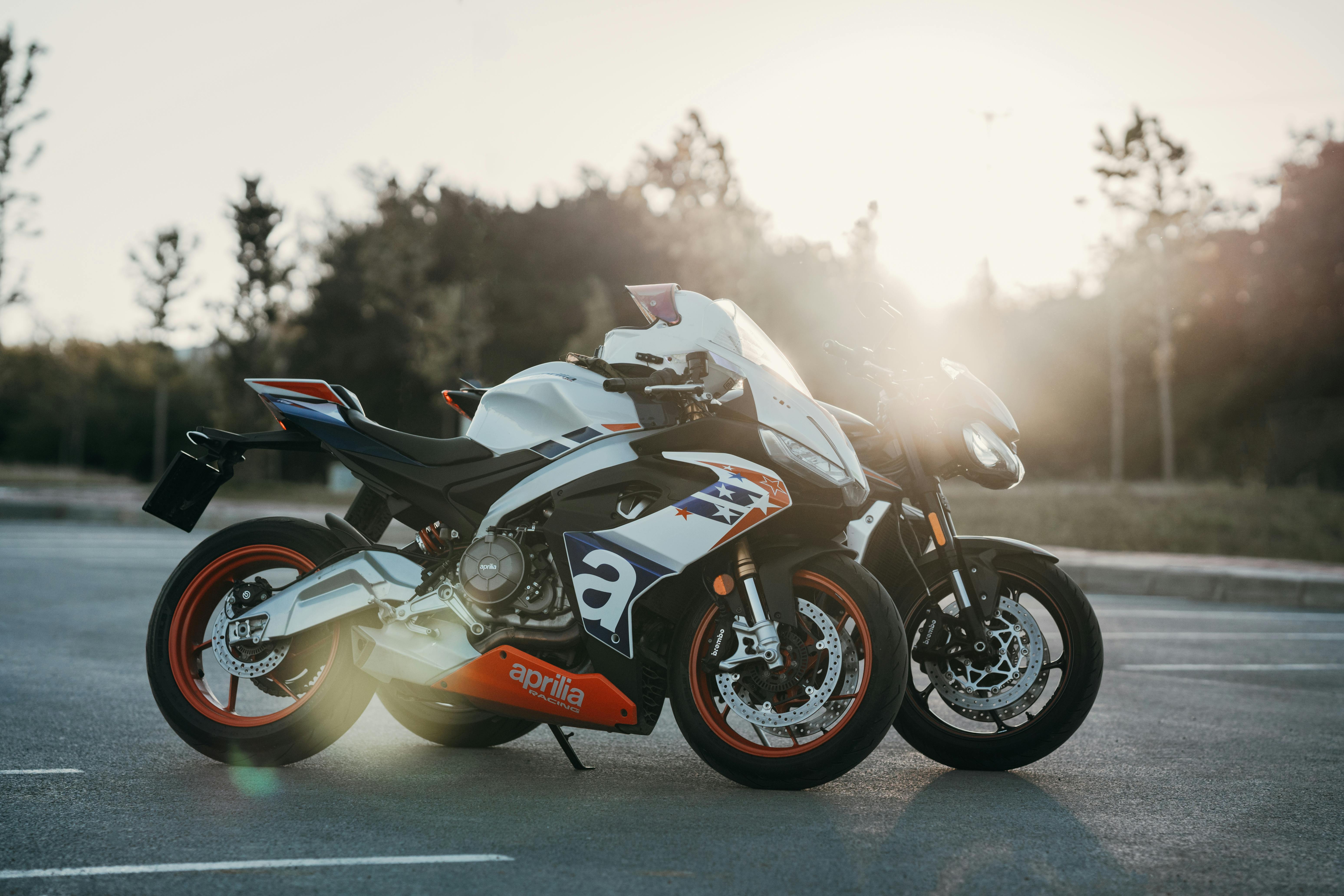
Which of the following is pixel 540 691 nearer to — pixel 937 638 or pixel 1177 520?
pixel 937 638

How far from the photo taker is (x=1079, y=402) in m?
35.4

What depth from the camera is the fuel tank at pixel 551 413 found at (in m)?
3.97

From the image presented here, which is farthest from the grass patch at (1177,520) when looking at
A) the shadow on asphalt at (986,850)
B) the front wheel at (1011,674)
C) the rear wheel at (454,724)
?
the shadow on asphalt at (986,850)

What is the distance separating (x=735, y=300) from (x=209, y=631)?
14568 mm

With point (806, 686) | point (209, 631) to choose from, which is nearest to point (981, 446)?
point (806, 686)

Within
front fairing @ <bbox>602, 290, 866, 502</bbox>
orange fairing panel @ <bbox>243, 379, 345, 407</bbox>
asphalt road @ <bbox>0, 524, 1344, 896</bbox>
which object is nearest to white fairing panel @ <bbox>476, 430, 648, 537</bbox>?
front fairing @ <bbox>602, 290, 866, 502</bbox>

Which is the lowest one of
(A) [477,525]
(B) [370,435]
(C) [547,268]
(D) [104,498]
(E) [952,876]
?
(D) [104,498]

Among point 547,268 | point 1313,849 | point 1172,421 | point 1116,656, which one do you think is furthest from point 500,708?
point 547,268

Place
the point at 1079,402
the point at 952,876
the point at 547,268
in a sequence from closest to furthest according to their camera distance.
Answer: the point at 952,876, the point at 1079,402, the point at 547,268

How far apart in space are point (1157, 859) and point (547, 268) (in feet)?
128

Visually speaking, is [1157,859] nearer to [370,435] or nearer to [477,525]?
[477,525]

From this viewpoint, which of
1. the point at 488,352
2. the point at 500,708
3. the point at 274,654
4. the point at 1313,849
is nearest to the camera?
the point at 1313,849

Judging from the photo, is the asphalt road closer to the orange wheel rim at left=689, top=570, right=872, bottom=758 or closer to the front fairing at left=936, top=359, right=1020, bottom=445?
the orange wheel rim at left=689, top=570, right=872, bottom=758

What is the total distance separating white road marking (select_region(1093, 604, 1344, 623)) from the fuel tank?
284 inches
